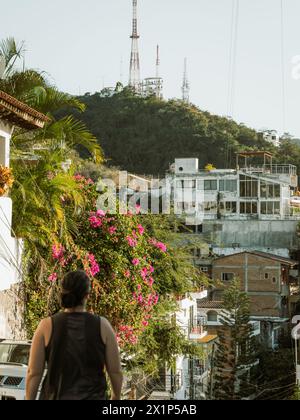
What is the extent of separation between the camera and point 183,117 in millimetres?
60562

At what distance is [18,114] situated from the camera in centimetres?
838

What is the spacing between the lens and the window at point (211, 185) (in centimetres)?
5159

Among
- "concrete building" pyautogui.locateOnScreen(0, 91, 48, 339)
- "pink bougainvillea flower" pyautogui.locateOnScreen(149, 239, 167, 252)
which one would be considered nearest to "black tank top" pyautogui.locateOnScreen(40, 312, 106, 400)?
"concrete building" pyautogui.locateOnScreen(0, 91, 48, 339)

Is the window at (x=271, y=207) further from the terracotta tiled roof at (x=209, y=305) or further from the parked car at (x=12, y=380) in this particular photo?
the parked car at (x=12, y=380)

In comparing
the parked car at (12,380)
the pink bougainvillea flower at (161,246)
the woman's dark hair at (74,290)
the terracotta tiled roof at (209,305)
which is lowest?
the terracotta tiled roof at (209,305)

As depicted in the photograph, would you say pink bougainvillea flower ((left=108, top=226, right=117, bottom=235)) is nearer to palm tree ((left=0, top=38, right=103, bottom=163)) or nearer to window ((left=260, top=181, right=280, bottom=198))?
palm tree ((left=0, top=38, right=103, bottom=163))

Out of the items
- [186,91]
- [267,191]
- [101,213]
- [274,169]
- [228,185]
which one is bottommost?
[101,213]

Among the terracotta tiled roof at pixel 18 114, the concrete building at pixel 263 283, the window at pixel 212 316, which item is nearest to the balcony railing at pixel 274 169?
the concrete building at pixel 263 283

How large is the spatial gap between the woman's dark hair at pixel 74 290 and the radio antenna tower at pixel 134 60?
48.0 metres

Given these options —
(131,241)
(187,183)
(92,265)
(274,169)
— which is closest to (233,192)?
(187,183)

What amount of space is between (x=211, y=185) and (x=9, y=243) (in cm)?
4425

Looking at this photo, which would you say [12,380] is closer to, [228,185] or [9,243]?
[9,243]

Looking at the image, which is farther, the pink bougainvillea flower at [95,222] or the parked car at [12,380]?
the pink bougainvillea flower at [95,222]
